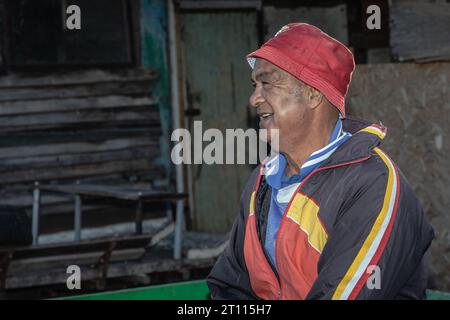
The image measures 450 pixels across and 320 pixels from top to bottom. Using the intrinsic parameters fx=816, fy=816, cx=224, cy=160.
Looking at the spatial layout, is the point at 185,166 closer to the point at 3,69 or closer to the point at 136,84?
the point at 136,84

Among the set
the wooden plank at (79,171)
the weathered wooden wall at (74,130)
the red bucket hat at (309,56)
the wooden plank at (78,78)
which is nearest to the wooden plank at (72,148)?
the weathered wooden wall at (74,130)

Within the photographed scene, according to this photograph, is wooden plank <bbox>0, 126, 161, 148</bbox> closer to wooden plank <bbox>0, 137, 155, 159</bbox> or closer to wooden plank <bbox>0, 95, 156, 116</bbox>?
wooden plank <bbox>0, 137, 155, 159</bbox>

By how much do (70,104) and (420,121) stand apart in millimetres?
4059

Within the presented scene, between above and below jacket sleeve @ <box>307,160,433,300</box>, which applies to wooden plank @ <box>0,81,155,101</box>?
above

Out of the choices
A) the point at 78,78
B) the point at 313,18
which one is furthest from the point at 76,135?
the point at 313,18

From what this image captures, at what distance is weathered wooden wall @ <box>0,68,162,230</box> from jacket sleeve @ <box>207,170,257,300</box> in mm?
5862

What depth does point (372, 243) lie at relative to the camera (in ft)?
7.29

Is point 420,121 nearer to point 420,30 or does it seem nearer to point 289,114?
point 420,30

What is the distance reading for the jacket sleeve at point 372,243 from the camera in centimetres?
223

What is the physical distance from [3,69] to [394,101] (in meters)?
4.23

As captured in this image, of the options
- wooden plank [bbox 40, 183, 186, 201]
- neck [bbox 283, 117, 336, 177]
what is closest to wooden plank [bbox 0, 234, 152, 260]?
wooden plank [bbox 40, 183, 186, 201]

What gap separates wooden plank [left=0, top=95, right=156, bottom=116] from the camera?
840 cm

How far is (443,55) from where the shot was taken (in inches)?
242
